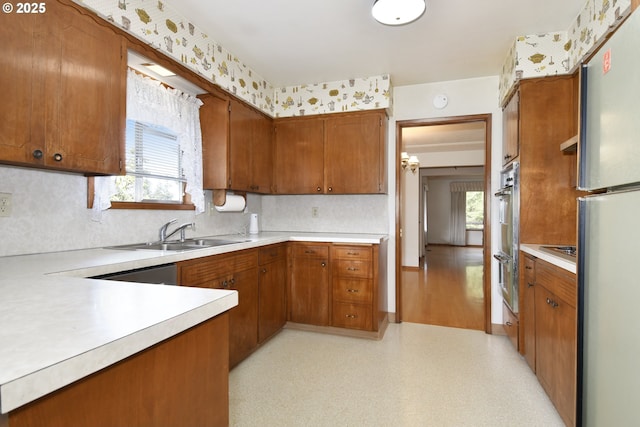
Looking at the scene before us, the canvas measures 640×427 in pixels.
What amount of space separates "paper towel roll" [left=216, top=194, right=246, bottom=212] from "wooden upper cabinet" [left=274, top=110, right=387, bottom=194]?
529 mm

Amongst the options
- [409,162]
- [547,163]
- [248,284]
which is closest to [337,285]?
[248,284]

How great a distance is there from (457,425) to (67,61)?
2.70m

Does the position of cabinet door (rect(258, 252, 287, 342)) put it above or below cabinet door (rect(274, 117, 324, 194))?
below

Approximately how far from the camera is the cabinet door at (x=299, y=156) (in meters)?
3.49

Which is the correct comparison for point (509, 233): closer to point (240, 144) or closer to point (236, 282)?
point (236, 282)

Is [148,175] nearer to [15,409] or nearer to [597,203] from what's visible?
[15,409]

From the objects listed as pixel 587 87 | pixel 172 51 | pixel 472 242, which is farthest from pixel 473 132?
pixel 472 242

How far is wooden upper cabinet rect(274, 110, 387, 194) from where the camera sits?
3.30m

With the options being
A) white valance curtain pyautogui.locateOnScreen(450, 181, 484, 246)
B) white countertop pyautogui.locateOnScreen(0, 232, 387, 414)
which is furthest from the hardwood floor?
white valance curtain pyautogui.locateOnScreen(450, 181, 484, 246)

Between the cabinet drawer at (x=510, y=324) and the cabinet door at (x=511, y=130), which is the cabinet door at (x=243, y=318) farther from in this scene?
the cabinet door at (x=511, y=130)

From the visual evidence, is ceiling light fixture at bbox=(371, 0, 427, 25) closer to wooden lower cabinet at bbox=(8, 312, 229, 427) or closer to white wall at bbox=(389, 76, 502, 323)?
white wall at bbox=(389, 76, 502, 323)

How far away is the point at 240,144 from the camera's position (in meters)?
3.04

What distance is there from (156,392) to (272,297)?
2216mm

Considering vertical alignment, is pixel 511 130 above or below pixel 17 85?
above
